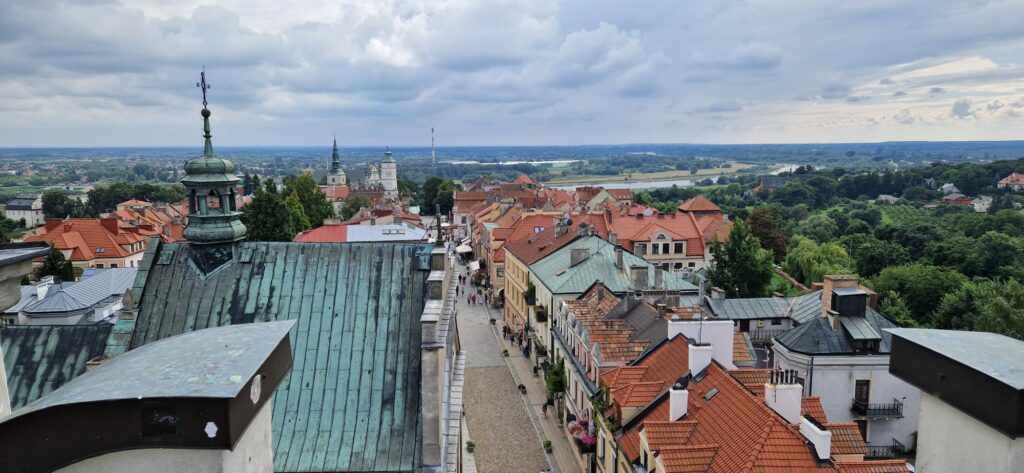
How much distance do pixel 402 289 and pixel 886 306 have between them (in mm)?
46597

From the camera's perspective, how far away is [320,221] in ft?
319

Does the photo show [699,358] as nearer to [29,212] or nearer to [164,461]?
[164,461]

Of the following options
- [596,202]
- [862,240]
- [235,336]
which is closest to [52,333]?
[235,336]

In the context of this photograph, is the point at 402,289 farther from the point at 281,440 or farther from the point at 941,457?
the point at 941,457

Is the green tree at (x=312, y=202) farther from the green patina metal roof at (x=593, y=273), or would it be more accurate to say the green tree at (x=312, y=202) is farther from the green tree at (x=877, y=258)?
the green tree at (x=877, y=258)

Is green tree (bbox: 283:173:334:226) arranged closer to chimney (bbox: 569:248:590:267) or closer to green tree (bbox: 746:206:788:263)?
chimney (bbox: 569:248:590:267)

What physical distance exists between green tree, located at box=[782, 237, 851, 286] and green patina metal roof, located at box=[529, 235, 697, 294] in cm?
2538

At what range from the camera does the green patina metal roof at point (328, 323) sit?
15789mm

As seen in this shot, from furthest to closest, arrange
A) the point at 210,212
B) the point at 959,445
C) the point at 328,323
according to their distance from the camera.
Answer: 1. the point at 210,212
2. the point at 328,323
3. the point at 959,445

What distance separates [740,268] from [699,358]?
3083 cm

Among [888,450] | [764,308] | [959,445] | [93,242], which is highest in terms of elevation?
[959,445]

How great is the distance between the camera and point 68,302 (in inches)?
1625

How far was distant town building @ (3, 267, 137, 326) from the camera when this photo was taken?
39375mm

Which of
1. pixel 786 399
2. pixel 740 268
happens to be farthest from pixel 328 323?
pixel 740 268
